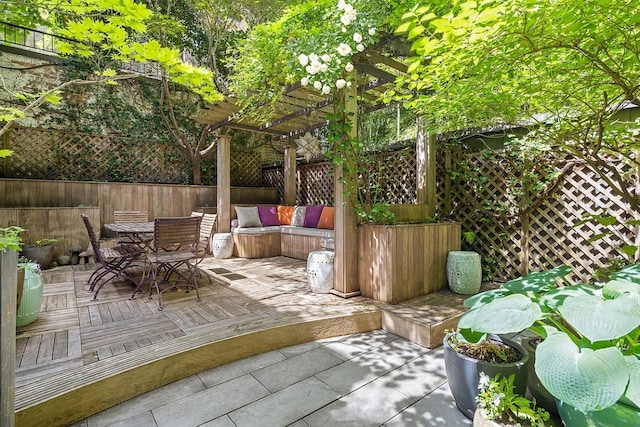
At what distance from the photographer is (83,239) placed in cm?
485

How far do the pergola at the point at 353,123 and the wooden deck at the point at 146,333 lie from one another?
54 centimetres

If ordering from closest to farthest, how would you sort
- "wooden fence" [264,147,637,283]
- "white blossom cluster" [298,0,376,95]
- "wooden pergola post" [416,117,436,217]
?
"white blossom cluster" [298,0,376,95], "wooden fence" [264,147,637,283], "wooden pergola post" [416,117,436,217]

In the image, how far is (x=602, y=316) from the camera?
1.07 meters

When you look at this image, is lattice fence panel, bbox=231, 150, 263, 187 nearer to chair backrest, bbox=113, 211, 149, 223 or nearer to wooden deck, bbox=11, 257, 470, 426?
chair backrest, bbox=113, 211, 149, 223

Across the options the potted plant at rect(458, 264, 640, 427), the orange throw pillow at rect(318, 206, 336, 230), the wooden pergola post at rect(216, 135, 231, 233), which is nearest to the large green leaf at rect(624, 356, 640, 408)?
the potted plant at rect(458, 264, 640, 427)

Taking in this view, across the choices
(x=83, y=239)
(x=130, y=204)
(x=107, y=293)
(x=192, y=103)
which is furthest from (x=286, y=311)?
(x=192, y=103)

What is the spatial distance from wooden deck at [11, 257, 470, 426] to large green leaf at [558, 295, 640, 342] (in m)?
1.45

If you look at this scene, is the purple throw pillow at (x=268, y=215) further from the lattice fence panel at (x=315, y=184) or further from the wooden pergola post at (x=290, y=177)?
the lattice fence panel at (x=315, y=184)

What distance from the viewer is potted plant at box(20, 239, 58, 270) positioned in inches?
166

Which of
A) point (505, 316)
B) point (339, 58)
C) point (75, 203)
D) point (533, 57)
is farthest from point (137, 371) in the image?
point (75, 203)

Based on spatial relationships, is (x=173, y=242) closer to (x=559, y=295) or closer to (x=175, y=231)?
(x=175, y=231)

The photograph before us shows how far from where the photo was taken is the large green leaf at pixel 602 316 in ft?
3.32

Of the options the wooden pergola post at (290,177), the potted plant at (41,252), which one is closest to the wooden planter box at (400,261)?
the wooden pergola post at (290,177)

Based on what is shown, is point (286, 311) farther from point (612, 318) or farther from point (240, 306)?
point (612, 318)
